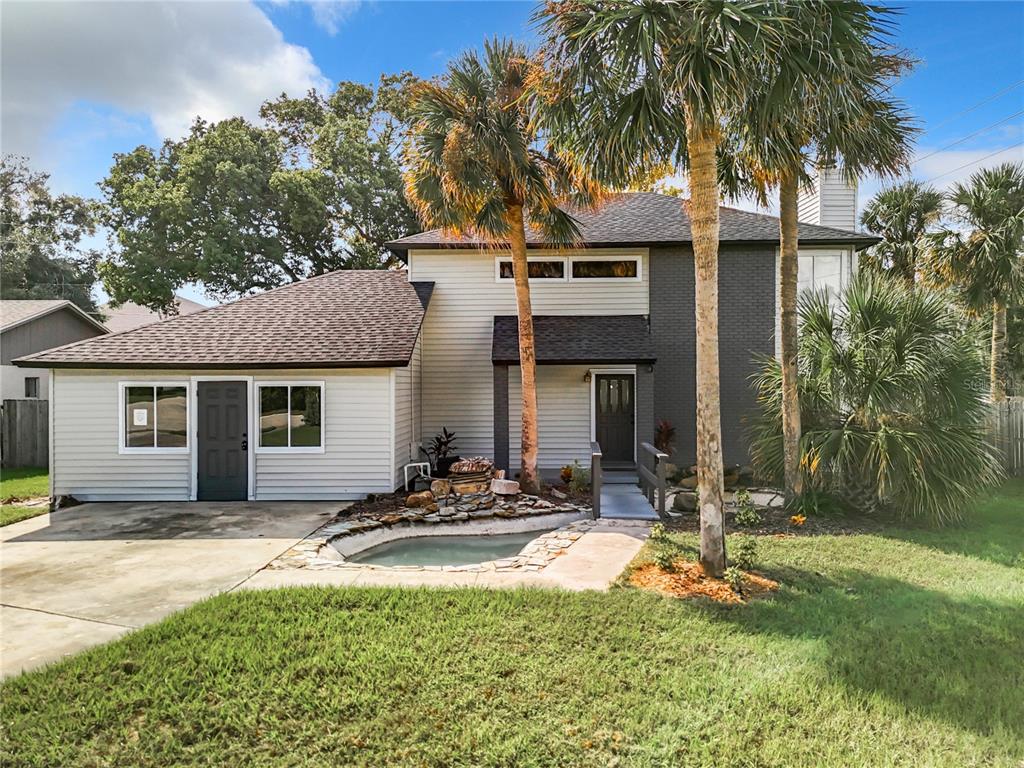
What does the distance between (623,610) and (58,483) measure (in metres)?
10.8

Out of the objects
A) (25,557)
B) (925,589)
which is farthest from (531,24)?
(25,557)

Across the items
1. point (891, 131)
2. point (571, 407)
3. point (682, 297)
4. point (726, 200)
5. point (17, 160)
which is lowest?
point (571, 407)

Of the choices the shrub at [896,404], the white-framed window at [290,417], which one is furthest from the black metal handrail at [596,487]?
the white-framed window at [290,417]

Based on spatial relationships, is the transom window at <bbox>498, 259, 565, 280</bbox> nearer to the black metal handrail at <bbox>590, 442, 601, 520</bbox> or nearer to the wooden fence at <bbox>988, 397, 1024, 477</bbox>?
the black metal handrail at <bbox>590, 442, 601, 520</bbox>

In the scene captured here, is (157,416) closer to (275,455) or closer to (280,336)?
(275,455)

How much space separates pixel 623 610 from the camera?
5.27 meters

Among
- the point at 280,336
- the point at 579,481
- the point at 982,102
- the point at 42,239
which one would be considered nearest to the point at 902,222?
the point at 982,102

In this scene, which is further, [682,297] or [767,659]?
[682,297]

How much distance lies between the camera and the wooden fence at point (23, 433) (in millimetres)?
14820

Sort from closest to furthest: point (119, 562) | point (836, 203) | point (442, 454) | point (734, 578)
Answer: point (734, 578), point (119, 562), point (442, 454), point (836, 203)

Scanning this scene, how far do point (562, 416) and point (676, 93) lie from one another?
7.95 meters

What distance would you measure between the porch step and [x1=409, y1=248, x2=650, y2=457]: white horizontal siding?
128 inches

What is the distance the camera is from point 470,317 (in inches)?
517

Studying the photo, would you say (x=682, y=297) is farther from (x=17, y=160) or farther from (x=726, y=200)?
(x=17, y=160)
